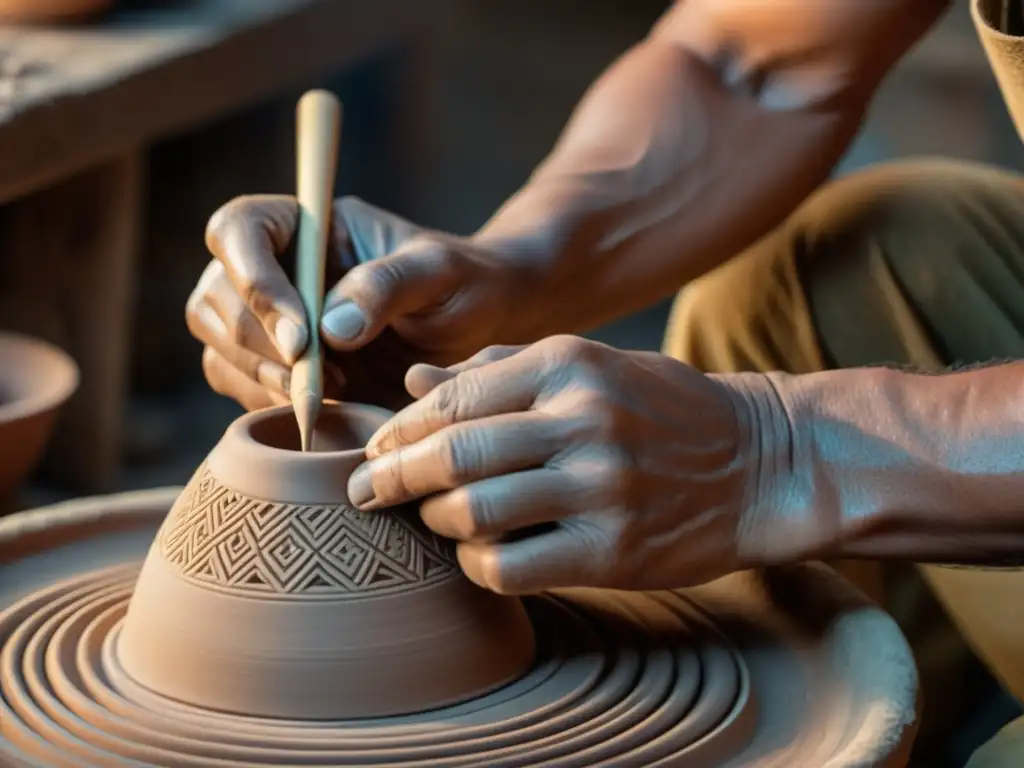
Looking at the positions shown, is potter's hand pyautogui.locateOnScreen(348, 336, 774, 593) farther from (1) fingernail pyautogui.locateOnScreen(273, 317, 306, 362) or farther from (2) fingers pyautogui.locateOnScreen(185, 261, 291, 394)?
(2) fingers pyautogui.locateOnScreen(185, 261, 291, 394)

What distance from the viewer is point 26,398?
1.93 metres

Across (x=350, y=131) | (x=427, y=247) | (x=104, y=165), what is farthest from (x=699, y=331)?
(x=350, y=131)

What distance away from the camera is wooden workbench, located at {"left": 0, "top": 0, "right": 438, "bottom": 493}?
2.39 metres

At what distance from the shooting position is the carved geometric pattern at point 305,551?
108 cm

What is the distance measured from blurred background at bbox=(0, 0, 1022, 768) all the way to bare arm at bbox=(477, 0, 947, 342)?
81 cm

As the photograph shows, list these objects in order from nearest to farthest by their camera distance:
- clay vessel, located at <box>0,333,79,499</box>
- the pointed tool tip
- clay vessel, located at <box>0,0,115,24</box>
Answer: the pointed tool tip, clay vessel, located at <box>0,333,79,499</box>, clay vessel, located at <box>0,0,115,24</box>

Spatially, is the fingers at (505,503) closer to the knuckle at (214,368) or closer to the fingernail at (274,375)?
the fingernail at (274,375)

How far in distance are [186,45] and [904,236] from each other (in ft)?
4.58

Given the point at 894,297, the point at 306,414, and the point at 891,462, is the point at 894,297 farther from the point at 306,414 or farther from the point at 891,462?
the point at 306,414

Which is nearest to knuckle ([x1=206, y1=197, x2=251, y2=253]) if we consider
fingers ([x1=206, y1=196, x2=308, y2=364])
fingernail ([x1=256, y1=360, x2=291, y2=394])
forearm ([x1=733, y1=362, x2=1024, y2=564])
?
fingers ([x1=206, y1=196, x2=308, y2=364])

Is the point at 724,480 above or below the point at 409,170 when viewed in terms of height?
above

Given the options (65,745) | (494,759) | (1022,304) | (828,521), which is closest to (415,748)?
(494,759)

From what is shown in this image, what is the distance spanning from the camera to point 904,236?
1691mm

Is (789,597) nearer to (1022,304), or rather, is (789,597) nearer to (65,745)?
(1022,304)
